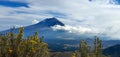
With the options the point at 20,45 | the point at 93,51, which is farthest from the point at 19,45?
the point at 93,51

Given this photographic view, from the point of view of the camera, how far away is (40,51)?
34.0 meters

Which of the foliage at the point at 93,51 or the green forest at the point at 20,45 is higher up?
the green forest at the point at 20,45

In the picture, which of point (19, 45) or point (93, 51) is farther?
point (93, 51)

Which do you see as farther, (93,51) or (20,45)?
(93,51)

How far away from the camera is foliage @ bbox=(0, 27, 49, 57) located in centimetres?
3203

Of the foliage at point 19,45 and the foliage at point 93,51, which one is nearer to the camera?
the foliage at point 19,45

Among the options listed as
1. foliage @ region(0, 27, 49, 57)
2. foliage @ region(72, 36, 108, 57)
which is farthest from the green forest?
foliage @ region(72, 36, 108, 57)

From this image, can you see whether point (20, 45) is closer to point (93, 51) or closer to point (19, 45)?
point (19, 45)

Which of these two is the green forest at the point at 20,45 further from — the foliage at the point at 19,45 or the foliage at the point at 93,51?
the foliage at the point at 93,51

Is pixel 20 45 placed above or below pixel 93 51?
above

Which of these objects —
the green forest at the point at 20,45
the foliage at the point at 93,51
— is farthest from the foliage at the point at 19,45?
the foliage at the point at 93,51

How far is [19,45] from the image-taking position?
32875 mm

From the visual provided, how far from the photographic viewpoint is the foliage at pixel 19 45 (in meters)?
32.0

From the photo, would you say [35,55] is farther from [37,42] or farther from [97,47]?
[97,47]
